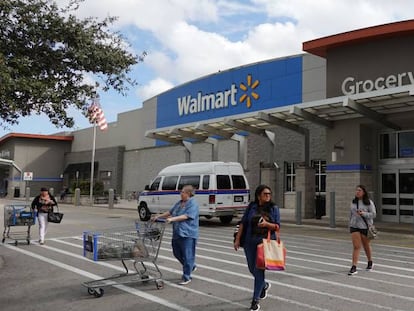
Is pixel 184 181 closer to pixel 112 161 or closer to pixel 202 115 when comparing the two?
pixel 202 115

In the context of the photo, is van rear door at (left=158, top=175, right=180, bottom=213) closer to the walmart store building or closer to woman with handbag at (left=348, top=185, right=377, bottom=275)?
the walmart store building

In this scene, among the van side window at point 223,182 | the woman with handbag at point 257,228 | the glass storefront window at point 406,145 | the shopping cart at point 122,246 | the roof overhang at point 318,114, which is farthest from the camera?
the glass storefront window at point 406,145

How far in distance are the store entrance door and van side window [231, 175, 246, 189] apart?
641 centimetres

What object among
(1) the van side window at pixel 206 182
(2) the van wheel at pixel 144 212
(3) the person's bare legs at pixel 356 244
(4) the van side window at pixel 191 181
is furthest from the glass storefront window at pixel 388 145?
(3) the person's bare legs at pixel 356 244

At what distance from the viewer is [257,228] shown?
241 inches

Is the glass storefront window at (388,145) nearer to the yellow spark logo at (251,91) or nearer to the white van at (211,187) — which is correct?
the white van at (211,187)

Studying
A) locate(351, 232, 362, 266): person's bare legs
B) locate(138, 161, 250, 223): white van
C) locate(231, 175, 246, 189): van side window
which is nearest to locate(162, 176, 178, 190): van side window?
locate(138, 161, 250, 223): white van

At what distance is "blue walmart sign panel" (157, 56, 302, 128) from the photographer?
97.3 feet

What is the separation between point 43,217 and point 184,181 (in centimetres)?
751

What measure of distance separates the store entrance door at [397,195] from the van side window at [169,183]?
8.94m

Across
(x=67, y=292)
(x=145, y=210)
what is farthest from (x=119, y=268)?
(x=145, y=210)

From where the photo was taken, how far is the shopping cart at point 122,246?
6871 millimetres

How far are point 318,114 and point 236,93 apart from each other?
12839 mm

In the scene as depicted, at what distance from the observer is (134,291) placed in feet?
23.5
